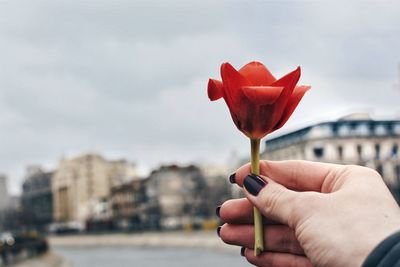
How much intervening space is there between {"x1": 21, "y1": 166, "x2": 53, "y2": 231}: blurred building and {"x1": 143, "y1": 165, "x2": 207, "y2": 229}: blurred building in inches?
1984

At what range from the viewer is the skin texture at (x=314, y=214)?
1.60 meters

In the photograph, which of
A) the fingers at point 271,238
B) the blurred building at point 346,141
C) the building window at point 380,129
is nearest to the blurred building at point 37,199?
the blurred building at point 346,141

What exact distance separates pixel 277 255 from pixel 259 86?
474 mm

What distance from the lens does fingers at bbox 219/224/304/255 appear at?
1910mm

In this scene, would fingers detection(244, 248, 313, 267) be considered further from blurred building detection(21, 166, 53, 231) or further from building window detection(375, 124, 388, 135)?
blurred building detection(21, 166, 53, 231)

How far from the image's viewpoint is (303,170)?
1957mm

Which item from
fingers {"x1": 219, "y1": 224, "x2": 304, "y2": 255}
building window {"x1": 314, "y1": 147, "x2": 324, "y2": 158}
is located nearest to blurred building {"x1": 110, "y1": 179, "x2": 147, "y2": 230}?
building window {"x1": 314, "y1": 147, "x2": 324, "y2": 158}

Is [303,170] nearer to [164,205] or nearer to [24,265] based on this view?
[24,265]

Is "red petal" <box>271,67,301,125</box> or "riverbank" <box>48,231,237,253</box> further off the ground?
"red petal" <box>271,67,301,125</box>

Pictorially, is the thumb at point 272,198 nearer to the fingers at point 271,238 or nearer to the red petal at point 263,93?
the fingers at point 271,238

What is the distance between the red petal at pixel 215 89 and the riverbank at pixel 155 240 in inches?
2599

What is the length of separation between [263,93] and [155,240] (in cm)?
9971

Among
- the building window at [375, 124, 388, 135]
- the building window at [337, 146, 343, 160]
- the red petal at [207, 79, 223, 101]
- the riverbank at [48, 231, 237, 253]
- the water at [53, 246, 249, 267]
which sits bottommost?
the riverbank at [48, 231, 237, 253]

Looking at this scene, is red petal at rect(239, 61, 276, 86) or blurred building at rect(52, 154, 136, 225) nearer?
red petal at rect(239, 61, 276, 86)
